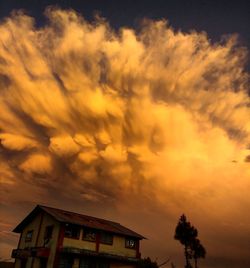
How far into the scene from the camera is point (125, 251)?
41.9 m

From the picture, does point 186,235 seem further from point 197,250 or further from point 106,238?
point 106,238

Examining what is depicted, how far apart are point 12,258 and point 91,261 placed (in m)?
12.0

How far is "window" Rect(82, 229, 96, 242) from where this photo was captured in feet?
126

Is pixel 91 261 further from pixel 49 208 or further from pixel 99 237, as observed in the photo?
pixel 49 208

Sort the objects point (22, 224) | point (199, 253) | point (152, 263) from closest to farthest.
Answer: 1. point (152, 263)
2. point (22, 224)
3. point (199, 253)

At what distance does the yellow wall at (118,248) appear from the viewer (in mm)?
39688

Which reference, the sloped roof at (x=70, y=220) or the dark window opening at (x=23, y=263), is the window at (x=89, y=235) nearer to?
the sloped roof at (x=70, y=220)

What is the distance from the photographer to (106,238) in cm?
4069

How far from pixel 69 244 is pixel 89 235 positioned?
323 cm

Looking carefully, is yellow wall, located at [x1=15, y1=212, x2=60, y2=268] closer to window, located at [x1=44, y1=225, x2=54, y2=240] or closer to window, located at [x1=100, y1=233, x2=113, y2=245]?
window, located at [x1=44, y1=225, x2=54, y2=240]

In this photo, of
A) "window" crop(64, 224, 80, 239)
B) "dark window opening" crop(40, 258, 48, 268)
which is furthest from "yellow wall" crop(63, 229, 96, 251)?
"dark window opening" crop(40, 258, 48, 268)

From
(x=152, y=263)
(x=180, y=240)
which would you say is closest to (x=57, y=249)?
(x=152, y=263)

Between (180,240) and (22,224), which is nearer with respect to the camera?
(22,224)

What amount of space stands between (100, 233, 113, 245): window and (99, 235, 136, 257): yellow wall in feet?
1.65
